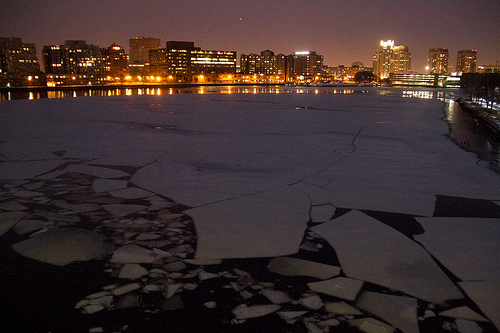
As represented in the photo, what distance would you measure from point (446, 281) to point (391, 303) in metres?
0.59

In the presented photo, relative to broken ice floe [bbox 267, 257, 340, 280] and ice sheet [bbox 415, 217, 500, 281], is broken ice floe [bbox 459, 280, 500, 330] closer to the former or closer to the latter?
ice sheet [bbox 415, 217, 500, 281]

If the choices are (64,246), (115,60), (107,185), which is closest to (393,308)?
(64,246)

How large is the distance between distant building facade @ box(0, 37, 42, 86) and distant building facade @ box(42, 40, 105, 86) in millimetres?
17526

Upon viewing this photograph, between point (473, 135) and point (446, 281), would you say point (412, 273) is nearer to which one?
point (446, 281)

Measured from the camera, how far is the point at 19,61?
468 ft

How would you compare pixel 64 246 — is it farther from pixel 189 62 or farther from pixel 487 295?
pixel 189 62

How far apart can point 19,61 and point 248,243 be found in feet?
552

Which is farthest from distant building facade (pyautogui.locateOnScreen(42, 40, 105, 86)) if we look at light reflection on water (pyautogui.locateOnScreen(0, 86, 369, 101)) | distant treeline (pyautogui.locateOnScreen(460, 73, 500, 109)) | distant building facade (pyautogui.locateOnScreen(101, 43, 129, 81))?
distant treeline (pyautogui.locateOnScreen(460, 73, 500, 109))

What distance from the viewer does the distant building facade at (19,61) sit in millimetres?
133500

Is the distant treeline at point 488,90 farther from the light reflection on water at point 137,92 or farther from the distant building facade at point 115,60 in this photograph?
the distant building facade at point 115,60

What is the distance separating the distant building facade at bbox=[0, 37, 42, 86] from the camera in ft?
438

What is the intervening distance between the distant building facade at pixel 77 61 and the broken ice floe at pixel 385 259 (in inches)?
6390

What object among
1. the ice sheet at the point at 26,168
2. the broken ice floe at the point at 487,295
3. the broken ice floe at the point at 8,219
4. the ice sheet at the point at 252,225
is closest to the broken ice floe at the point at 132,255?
the ice sheet at the point at 252,225

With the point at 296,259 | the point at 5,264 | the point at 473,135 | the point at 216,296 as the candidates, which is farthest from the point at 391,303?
the point at 473,135
